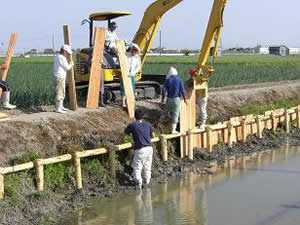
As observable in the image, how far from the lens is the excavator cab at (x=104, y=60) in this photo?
16.5m

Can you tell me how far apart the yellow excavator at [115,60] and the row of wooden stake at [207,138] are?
2770mm

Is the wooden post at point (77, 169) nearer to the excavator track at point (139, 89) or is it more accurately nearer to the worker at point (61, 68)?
the worker at point (61, 68)

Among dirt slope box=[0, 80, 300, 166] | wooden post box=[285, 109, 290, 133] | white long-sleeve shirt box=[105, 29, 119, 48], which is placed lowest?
wooden post box=[285, 109, 290, 133]

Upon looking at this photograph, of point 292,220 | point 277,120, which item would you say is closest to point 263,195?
point 292,220

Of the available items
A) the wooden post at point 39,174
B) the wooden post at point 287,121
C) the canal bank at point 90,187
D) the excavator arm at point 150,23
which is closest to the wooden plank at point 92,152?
the canal bank at point 90,187

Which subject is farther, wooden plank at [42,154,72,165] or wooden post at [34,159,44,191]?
wooden plank at [42,154,72,165]

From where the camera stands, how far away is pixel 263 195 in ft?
38.2

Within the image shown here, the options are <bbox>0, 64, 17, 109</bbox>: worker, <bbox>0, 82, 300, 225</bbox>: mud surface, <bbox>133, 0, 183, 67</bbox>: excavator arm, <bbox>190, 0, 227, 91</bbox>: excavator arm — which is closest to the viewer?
<bbox>0, 82, 300, 225</bbox>: mud surface

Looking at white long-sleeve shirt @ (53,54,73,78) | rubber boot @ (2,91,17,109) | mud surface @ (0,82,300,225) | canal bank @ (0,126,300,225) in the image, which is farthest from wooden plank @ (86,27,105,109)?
canal bank @ (0,126,300,225)

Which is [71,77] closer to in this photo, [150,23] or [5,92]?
[5,92]

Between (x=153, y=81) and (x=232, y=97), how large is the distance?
9.93ft

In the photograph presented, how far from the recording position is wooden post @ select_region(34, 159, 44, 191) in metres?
10.5

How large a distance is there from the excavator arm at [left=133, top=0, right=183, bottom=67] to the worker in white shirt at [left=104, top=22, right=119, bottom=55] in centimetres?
163

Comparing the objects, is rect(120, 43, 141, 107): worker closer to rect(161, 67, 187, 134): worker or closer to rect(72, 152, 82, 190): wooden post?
rect(161, 67, 187, 134): worker
